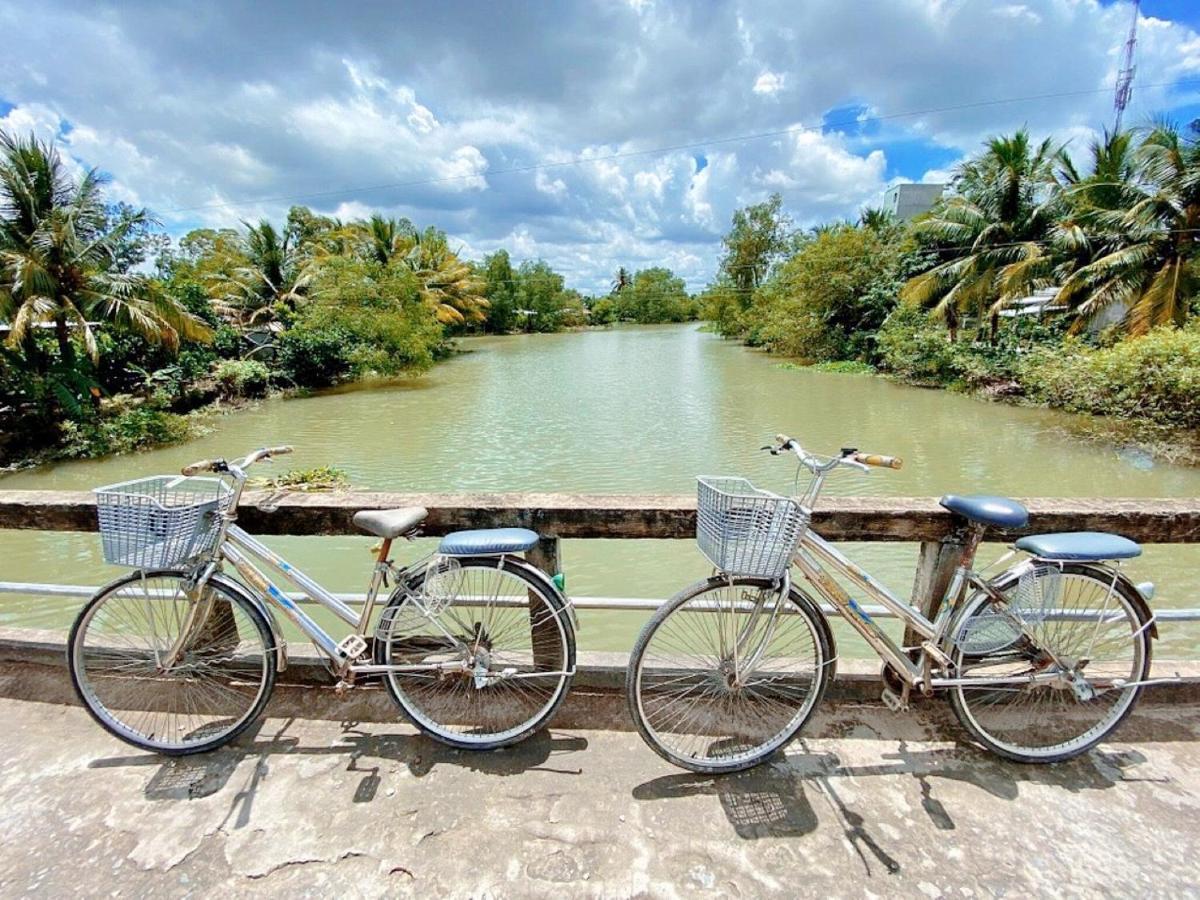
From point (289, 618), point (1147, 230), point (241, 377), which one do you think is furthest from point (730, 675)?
point (241, 377)

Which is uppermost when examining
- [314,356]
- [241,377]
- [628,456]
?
[314,356]

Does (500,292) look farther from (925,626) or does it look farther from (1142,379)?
(925,626)

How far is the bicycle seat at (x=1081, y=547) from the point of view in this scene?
1.61 metres

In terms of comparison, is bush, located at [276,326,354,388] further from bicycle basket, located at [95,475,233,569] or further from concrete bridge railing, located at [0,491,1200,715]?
bicycle basket, located at [95,475,233,569]

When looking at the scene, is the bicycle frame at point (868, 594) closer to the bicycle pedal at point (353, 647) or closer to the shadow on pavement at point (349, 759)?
the shadow on pavement at point (349, 759)

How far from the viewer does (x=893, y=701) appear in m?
1.83

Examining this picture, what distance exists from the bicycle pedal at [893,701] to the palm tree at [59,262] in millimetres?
11459

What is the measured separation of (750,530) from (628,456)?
7.62 meters

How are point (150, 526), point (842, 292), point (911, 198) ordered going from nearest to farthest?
1. point (150, 526)
2. point (842, 292)
3. point (911, 198)

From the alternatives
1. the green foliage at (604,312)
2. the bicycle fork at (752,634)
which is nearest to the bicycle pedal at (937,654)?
the bicycle fork at (752,634)

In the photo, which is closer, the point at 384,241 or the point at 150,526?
the point at 150,526

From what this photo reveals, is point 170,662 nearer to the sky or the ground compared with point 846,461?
nearer to the ground

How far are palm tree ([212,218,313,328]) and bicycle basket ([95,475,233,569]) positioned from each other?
19776 mm

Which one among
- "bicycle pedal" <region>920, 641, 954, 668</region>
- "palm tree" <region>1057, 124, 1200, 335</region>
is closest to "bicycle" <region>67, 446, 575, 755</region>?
"bicycle pedal" <region>920, 641, 954, 668</region>
